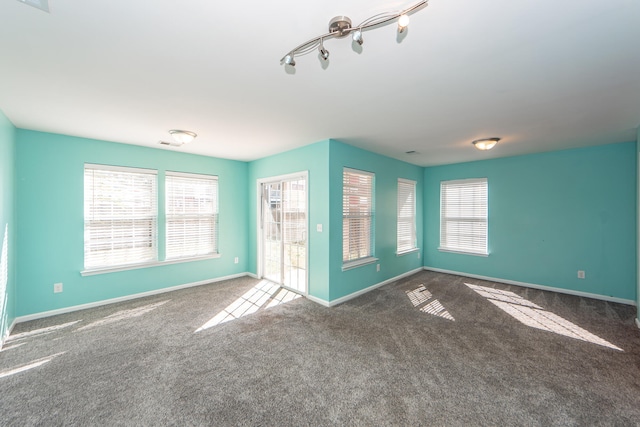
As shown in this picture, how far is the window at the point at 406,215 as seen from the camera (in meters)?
5.43

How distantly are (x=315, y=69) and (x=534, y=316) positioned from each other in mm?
4078

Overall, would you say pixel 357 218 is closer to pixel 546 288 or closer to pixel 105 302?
pixel 546 288

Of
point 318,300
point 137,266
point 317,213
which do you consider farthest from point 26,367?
point 317,213

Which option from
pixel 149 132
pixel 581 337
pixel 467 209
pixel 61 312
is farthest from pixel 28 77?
pixel 467 209

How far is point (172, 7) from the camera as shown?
1.34m

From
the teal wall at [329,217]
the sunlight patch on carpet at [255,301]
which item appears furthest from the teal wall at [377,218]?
the sunlight patch on carpet at [255,301]

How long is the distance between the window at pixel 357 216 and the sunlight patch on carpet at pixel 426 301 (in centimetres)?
91

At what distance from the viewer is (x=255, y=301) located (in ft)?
13.1

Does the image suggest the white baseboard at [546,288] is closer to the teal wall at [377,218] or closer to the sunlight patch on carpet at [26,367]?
the teal wall at [377,218]

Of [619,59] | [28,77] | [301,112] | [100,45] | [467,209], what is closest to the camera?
[100,45]

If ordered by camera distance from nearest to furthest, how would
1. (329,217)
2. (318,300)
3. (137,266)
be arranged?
(329,217), (318,300), (137,266)

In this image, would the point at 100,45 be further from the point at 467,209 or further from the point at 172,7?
the point at 467,209

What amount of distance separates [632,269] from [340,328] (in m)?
4.53

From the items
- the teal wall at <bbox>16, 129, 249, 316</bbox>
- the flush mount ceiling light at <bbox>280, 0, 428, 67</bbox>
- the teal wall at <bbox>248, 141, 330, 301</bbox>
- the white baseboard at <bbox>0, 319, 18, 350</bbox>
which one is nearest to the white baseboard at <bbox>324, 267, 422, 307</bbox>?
the teal wall at <bbox>248, 141, 330, 301</bbox>
